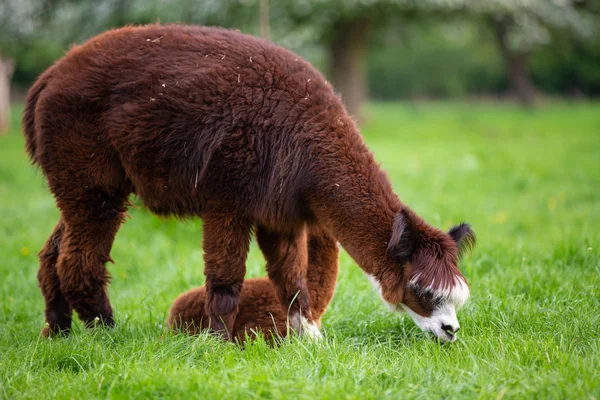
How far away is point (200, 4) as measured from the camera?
15500mm

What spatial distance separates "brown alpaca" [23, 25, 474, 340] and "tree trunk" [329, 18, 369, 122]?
51.2 ft

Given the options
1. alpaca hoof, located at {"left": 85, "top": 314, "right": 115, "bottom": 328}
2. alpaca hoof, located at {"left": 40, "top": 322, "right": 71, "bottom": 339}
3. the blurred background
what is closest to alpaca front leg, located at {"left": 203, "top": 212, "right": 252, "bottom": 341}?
alpaca hoof, located at {"left": 85, "top": 314, "right": 115, "bottom": 328}

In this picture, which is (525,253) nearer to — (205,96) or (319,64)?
(205,96)

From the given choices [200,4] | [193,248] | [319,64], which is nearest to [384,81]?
[319,64]

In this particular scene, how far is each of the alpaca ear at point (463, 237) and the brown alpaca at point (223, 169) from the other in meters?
0.01

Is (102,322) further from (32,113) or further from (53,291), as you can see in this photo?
(32,113)

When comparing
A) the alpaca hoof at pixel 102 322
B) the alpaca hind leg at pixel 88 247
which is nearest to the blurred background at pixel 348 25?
the alpaca hind leg at pixel 88 247

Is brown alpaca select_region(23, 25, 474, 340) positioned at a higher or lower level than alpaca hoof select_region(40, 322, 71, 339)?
higher

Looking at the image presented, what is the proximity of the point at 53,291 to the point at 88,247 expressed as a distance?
1.89 feet

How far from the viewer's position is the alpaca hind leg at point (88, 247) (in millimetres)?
5078

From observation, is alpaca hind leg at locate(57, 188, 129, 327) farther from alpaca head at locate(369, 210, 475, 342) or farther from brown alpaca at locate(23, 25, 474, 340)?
alpaca head at locate(369, 210, 475, 342)

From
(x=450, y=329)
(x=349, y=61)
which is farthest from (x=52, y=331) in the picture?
(x=349, y=61)

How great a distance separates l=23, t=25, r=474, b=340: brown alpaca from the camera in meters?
4.57

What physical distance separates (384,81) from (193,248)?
97.1 ft
